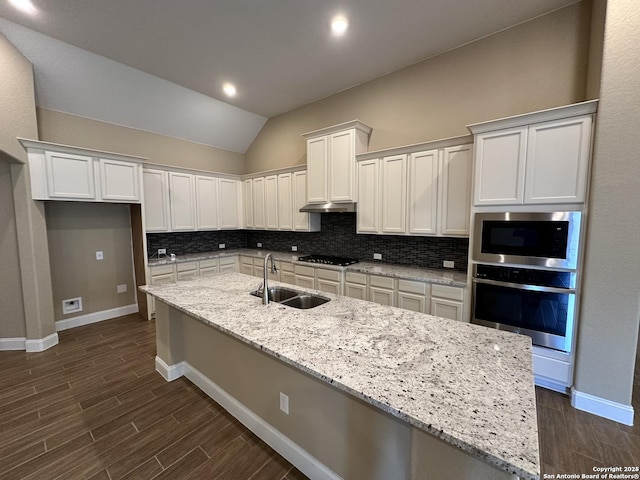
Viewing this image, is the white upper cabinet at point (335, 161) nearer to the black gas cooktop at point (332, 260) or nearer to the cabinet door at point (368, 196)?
the cabinet door at point (368, 196)

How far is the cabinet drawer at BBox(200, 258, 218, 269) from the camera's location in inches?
188

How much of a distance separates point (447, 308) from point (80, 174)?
485cm

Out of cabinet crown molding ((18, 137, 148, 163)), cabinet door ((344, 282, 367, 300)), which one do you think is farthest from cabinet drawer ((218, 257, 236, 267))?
cabinet door ((344, 282, 367, 300))

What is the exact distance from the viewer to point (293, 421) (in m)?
1.65

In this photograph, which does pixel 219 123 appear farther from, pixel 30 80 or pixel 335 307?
pixel 335 307

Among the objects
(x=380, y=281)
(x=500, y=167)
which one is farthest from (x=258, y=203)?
(x=500, y=167)

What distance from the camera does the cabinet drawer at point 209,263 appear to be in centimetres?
476

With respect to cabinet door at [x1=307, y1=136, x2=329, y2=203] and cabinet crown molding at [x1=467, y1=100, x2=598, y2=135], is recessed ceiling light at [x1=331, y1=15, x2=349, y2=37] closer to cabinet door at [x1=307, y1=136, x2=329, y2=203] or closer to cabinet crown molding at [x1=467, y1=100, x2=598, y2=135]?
cabinet door at [x1=307, y1=136, x2=329, y2=203]

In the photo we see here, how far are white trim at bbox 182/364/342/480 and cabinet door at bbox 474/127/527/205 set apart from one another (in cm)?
257

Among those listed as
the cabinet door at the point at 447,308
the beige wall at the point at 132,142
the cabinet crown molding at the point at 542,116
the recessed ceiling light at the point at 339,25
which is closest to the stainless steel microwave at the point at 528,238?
the cabinet door at the point at 447,308

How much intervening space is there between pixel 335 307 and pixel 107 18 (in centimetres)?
359

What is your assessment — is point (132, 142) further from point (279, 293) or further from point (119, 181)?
point (279, 293)

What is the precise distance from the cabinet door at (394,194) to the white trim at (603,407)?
219 centimetres

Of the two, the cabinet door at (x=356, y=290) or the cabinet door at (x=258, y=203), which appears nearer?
the cabinet door at (x=356, y=290)
